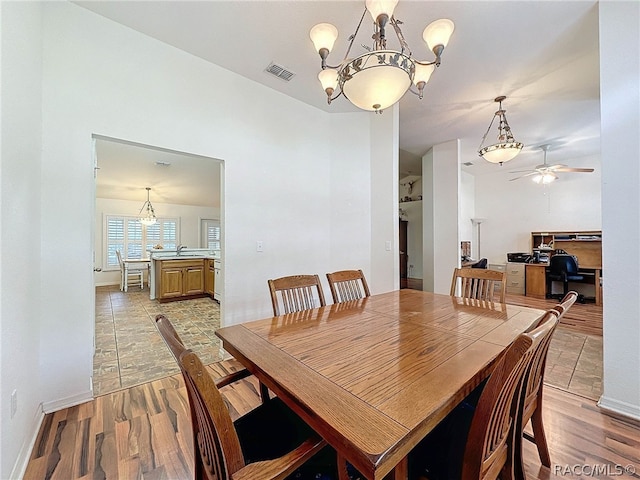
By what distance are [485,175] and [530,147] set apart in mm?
1975

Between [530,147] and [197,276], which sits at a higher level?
[530,147]

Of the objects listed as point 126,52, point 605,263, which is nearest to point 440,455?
point 605,263

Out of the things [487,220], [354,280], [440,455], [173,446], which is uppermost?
[487,220]

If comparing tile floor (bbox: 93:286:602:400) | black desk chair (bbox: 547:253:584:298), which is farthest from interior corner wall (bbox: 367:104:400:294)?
black desk chair (bbox: 547:253:584:298)

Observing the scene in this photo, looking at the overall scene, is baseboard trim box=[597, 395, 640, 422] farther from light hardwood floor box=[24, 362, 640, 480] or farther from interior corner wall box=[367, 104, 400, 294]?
interior corner wall box=[367, 104, 400, 294]

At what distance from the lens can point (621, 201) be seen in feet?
6.04

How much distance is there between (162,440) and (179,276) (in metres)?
4.05

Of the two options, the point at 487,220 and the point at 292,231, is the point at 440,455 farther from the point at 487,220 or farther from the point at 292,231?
the point at 487,220

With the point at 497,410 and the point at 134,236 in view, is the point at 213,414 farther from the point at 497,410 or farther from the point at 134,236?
the point at 134,236

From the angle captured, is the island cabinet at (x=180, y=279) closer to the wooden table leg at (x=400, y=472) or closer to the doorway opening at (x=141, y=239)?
the doorway opening at (x=141, y=239)

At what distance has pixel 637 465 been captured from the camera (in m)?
1.43

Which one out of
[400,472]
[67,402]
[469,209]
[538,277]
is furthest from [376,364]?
[469,209]

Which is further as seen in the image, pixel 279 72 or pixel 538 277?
pixel 538 277

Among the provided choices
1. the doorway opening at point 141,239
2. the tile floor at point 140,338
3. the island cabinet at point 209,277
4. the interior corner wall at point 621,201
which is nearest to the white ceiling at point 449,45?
the interior corner wall at point 621,201
